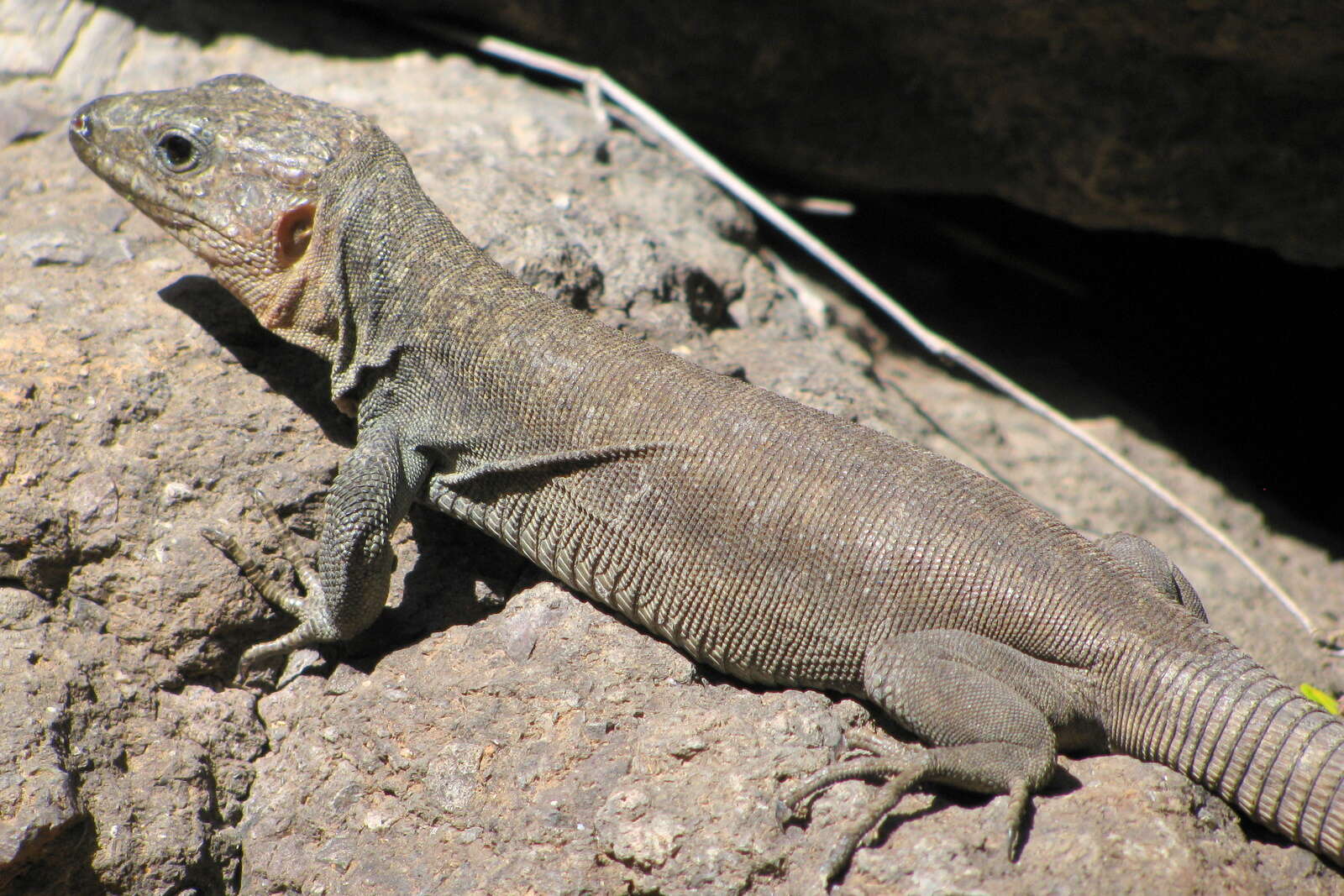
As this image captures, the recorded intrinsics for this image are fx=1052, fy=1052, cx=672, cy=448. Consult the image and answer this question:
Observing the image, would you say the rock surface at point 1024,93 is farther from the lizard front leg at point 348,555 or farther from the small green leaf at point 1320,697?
the lizard front leg at point 348,555

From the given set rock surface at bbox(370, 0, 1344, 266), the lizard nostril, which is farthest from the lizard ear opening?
rock surface at bbox(370, 0, 1344, 266)

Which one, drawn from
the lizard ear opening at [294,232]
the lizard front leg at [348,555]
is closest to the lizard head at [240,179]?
the lizard ear opening at [294,232]

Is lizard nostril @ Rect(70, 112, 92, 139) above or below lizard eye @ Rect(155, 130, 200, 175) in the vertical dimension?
below

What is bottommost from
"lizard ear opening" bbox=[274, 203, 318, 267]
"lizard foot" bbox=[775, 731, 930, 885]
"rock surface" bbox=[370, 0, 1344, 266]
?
"lizard foot" bbox=[775, 731, 930, 885]

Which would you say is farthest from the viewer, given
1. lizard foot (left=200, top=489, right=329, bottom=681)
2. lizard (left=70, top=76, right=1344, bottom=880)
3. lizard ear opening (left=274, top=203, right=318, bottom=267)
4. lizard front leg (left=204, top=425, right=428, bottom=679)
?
lizard ear opening (left=274, top=203, right=318, bottom=267)

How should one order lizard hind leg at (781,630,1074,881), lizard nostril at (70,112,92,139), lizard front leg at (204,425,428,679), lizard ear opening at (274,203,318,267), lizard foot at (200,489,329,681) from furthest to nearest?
lizard nostril at (70,112,92,139) < lizard ear opening at (274,203,318,267) < lizard foot at (200,489,329,681) < lizard front leg at (204,425,428,679) < lizard hind leg at (781,630,1074,881)

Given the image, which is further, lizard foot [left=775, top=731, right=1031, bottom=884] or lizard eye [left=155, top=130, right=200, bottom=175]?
lizard eye [left=155, top=130, right=200, bottom=175]

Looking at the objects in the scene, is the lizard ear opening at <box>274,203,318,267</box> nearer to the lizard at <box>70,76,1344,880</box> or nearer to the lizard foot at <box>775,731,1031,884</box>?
the lizard at <box>70,76,1344,880</box>
